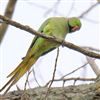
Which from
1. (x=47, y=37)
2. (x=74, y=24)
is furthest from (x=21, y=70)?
(x=47, y=37)

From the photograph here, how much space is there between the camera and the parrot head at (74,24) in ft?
7.96

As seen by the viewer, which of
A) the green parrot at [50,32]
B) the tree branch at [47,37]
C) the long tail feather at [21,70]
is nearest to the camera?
the tree branch at [47,37]

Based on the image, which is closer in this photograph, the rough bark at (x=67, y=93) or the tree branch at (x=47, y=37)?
the tree branch at (x=47, y=37)

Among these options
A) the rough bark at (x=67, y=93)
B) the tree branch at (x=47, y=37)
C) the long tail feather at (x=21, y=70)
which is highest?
the tree branch at (x=47, y=37)

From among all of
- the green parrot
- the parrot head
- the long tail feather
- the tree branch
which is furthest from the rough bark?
the tree branch

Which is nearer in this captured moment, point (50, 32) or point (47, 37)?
point (47, 37)

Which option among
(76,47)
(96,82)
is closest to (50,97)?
(96,82)

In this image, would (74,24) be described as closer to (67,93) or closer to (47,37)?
(67,93)

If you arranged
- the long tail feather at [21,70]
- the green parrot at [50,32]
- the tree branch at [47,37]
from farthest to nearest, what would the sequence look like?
the green parrot at [50,32], the long tail feather at [21,70], the tree branch at [47,37]

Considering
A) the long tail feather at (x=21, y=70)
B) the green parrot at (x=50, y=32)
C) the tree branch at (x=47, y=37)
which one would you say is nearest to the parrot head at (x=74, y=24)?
the green parrot at (x=50, y=32)

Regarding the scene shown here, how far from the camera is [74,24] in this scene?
8.10ft

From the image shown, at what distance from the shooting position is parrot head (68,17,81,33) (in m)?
2.43

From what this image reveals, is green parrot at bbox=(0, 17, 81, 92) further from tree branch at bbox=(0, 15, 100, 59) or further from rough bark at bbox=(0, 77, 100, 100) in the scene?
tree branch at bbox=(0, 15, 100, 59)

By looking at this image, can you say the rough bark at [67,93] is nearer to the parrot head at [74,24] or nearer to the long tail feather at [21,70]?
the long tail feather at [21,70]
